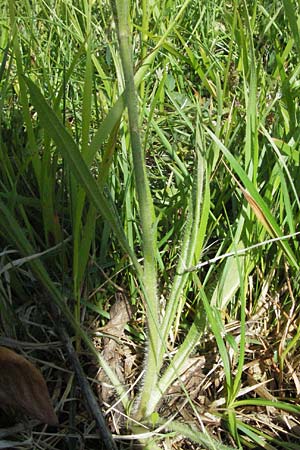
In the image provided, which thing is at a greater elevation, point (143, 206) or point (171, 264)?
point (143, 206)

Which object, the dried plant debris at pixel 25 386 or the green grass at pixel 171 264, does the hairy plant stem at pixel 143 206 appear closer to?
the green grass at pixel 171 264

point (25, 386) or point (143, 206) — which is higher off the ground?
point (143, 206)

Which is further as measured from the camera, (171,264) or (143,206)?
(171,264)

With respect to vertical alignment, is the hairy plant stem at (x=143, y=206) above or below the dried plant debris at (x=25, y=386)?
above

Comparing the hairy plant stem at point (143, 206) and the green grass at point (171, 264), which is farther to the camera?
the green grass at point (171, 264)

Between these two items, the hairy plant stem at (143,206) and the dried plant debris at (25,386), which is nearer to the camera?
the hairy plant stem at (143,206)

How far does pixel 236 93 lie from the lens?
1.35 metres

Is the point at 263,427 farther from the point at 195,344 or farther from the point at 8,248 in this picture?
the point at 8,248

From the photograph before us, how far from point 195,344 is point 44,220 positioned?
32cm

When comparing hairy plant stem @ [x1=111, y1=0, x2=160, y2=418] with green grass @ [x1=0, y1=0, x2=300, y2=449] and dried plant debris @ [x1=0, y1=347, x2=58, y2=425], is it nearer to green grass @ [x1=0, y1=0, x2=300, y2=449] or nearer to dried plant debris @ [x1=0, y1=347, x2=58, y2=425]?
green grass @ [x1=0, y1=0, x2=300, y2=449]

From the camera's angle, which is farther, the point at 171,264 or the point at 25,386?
the point at 171,264

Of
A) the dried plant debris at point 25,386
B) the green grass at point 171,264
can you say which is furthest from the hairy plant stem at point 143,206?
the dried plant debris at point 25,386

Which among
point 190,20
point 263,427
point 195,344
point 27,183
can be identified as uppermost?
point 190,20

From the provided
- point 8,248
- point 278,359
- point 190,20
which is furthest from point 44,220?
point 190,20
